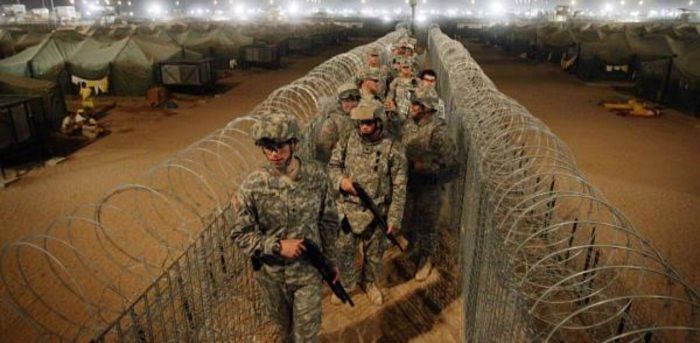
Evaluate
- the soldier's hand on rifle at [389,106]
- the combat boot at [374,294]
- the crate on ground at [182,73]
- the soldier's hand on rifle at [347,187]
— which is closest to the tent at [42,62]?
the crate on ground at [182,73]

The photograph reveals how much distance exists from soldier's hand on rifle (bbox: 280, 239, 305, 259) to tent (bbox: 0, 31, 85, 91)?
790 inches

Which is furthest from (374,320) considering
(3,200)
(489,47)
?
(489,47)

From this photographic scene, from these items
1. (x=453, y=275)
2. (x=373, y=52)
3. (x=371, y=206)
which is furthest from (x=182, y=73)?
(x=371, y=206)

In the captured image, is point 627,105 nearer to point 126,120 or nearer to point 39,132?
point 126,120

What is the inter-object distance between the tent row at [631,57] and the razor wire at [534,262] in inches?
509

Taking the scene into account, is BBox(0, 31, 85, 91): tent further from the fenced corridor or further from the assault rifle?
the assault rifle

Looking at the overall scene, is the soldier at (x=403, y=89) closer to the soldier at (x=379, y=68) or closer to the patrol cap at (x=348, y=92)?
the soldier at (x=379, y=68)

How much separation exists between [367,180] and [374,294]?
4.93 feet

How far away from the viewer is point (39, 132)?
1291 cm

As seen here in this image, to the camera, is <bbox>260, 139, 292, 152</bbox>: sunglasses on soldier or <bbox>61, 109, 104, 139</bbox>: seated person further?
<bbox>61, 109, 104, 139</bbox>: seated person

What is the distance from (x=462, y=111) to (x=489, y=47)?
43853 mm

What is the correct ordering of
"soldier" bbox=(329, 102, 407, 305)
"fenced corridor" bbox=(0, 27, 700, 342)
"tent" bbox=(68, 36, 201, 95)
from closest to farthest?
"fenced corridor" bbox=(0, 27, 700, 342), "soldier" bbox=(329, 102, 407, 305), "tent" bbox=(68, 36, 201, 95)

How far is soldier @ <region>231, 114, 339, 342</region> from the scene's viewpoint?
12.1 feet

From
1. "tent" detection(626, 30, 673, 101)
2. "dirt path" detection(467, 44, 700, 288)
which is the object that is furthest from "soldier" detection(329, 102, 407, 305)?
"tent" detection(626, 30, 673, 101)
